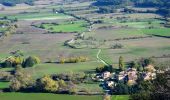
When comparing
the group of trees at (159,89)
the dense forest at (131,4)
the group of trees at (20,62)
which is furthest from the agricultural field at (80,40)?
the group of trees at (159,89)

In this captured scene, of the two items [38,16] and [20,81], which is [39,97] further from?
[38,16]

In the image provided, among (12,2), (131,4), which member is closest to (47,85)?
(131,4)

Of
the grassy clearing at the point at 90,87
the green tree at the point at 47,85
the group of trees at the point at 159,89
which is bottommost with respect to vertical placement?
the grassy clearing at the point at 90,87

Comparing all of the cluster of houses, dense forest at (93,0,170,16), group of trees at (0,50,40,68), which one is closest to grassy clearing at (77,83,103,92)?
the cluster of houses

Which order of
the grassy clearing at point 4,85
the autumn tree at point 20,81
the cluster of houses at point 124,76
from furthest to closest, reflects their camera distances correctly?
the grassy clearing at point 4,85, the autumn tree at point 20,81, the cluster of houses at point 124,76

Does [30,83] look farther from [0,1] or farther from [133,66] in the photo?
[0,1]

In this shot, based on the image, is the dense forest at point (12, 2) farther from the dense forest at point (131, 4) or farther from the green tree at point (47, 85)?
the green tree at point (47, 85)
